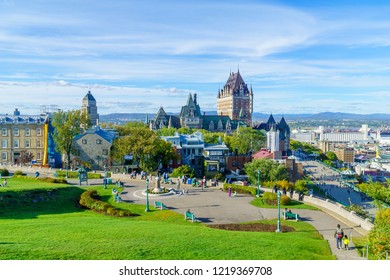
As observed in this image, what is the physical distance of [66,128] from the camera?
190 ft

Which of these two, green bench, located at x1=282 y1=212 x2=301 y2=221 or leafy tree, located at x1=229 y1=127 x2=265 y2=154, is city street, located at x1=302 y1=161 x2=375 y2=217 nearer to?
leafy tree, located at x1=229 y1=127 x2=265 y2=154

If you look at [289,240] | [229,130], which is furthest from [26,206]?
[229,130]

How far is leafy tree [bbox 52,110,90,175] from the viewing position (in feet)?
190

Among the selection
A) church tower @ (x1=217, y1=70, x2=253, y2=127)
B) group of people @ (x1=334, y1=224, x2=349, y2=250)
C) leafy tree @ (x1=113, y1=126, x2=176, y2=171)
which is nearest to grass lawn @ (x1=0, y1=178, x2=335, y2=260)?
group of people @ (x1=334, y1=224, x2=349, y2=250)

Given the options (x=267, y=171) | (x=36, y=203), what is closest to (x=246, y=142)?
(x=267, y=171)

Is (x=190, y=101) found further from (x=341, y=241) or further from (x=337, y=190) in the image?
(x=341, y=241)

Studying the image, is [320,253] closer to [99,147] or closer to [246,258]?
[246,258]

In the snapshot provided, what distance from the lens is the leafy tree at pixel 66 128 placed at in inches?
2276

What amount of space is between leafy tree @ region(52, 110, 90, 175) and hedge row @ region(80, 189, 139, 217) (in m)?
26.4

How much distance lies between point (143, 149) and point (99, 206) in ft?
77.6

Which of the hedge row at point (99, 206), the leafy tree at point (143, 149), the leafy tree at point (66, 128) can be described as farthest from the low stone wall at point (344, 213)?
the leafy tree at point (66, 128)

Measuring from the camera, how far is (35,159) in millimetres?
65625

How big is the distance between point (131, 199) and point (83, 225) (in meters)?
12.1

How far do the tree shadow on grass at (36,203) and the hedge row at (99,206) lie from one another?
60 cm
